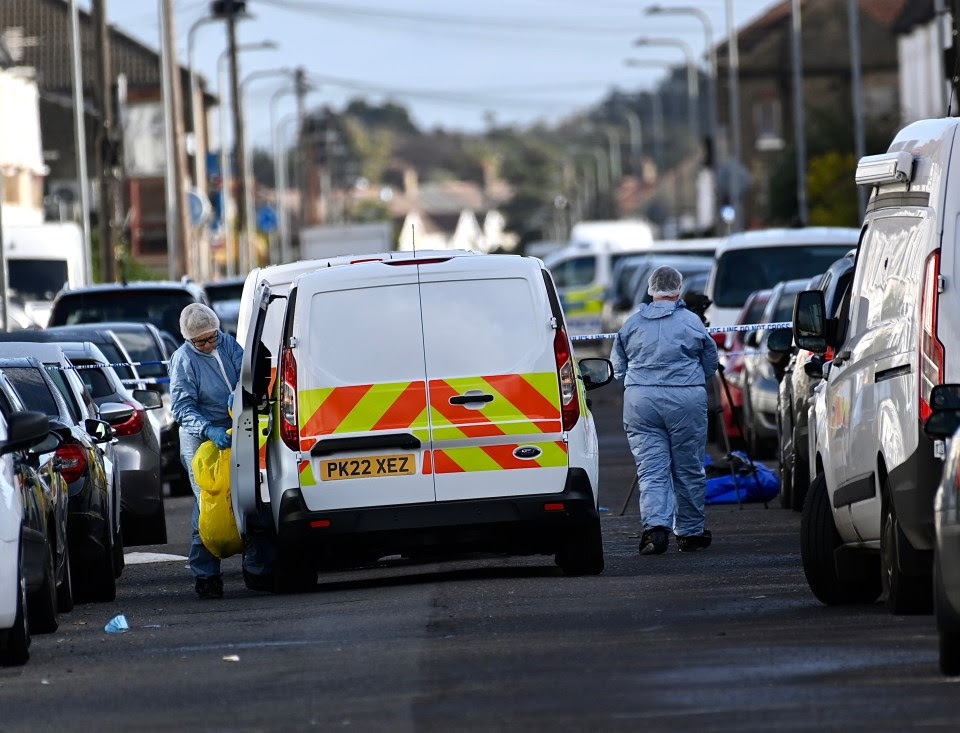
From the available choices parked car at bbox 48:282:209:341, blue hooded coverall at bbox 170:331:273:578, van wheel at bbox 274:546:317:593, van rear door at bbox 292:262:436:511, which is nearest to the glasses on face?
blue hooded coverall at bbox 170:331:273:578

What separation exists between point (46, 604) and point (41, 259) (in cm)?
3318

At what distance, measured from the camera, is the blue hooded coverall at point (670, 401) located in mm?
14844

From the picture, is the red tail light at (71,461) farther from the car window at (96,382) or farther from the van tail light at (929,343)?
the van tail light at (929,343)

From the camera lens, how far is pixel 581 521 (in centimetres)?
1292

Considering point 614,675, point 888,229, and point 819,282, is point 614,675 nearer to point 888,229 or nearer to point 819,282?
point 888,229

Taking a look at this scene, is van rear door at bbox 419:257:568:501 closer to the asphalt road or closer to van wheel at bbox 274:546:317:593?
the asphalt road

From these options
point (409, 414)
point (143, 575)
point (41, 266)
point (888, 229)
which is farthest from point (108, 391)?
point (41, 266)

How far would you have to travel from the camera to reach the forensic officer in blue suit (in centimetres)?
1484

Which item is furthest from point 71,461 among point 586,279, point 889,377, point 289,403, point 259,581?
point 586,279

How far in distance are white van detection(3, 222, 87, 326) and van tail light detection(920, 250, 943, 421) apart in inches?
1395

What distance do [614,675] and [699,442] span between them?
5.81m

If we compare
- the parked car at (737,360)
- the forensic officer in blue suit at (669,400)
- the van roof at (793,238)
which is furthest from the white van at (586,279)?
the forensic officer in blue suit at (669,400)

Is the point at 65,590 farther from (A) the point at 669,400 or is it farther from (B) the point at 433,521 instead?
(A) the point at 669,400

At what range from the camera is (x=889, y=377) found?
10328mm
